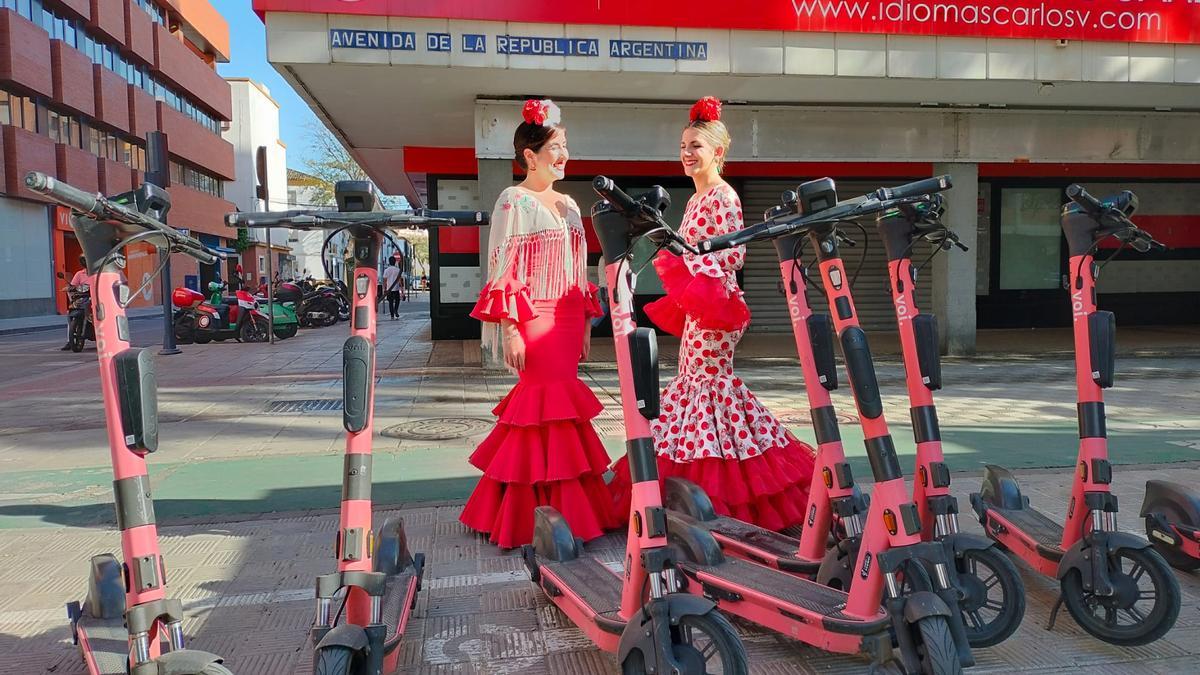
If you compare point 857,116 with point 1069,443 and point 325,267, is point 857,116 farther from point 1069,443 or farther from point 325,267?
point 325,267

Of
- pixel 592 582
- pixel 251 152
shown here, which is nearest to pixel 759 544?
pixel 592 582

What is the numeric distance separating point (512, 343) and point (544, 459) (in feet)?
1.97

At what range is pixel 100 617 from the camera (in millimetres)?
2812

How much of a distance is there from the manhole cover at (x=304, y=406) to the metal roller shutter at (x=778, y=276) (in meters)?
8.80

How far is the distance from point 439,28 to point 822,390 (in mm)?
7025

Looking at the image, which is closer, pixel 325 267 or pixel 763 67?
pixel 325 267

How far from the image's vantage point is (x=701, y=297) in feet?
12.8

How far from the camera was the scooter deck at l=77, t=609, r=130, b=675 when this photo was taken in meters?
2.53

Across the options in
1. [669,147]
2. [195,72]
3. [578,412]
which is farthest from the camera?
[195,72]

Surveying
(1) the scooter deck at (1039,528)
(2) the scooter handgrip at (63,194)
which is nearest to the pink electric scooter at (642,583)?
(2) the scooter handgrip at (63,194)

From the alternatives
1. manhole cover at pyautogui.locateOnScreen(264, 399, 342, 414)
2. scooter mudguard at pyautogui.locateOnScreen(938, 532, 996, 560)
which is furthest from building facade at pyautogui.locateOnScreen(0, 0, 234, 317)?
scooter mudguard at pyautogui.locateOnScreen(938, 532, 996, 560)

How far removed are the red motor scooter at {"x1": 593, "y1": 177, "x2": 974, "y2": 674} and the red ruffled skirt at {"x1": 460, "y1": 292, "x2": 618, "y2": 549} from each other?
1.27 m

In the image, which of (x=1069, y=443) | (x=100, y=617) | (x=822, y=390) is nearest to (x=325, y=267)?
(x=100, y=617)

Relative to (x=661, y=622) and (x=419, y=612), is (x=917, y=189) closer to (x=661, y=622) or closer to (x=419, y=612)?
(x=661, y=622)
